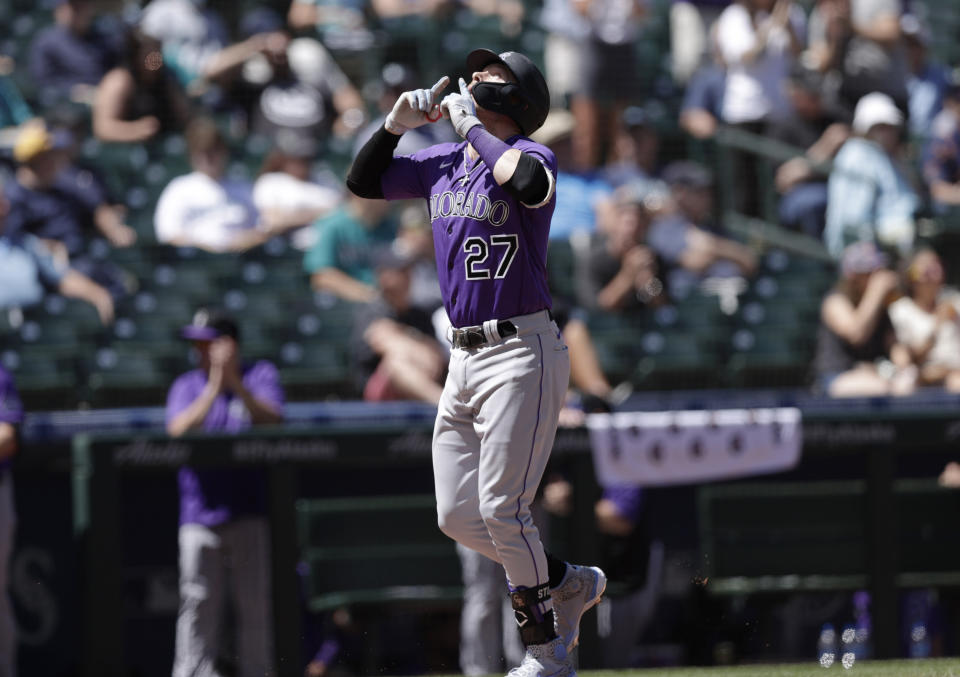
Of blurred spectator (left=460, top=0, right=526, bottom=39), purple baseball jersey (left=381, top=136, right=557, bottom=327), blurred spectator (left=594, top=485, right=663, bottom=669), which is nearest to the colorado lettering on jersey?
purple baseball jersey (left=381, top=136, right=557, bottom=327)

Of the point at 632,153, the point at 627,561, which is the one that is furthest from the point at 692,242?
the point at 627,561

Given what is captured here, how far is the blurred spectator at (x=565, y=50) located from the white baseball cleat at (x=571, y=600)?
6113 mm

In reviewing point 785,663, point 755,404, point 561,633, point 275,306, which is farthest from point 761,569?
point 275,306

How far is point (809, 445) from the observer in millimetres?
6555

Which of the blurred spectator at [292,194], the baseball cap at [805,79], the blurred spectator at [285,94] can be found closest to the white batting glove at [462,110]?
the blurred spectator at [292,194]

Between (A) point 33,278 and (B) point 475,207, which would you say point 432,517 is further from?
(A) point 33,278

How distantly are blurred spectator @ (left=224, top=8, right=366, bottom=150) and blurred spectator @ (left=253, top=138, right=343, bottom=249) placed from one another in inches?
10.6

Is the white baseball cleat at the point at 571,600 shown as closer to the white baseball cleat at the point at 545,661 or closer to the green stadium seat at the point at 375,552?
the white baseball cleat at the point at 545,661

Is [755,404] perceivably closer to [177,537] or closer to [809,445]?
[809,445]

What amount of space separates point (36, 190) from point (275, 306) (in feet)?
5.35

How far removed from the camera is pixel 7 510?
A: 19.7 ft

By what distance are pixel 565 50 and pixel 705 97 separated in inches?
42.9

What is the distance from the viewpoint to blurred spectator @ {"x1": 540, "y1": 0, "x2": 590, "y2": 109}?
10.2m

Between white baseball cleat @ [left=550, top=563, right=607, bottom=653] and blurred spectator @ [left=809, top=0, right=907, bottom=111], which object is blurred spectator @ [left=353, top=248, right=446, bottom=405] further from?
blurred spectator @ [left=809, top=0, right=907, bottom=111]
